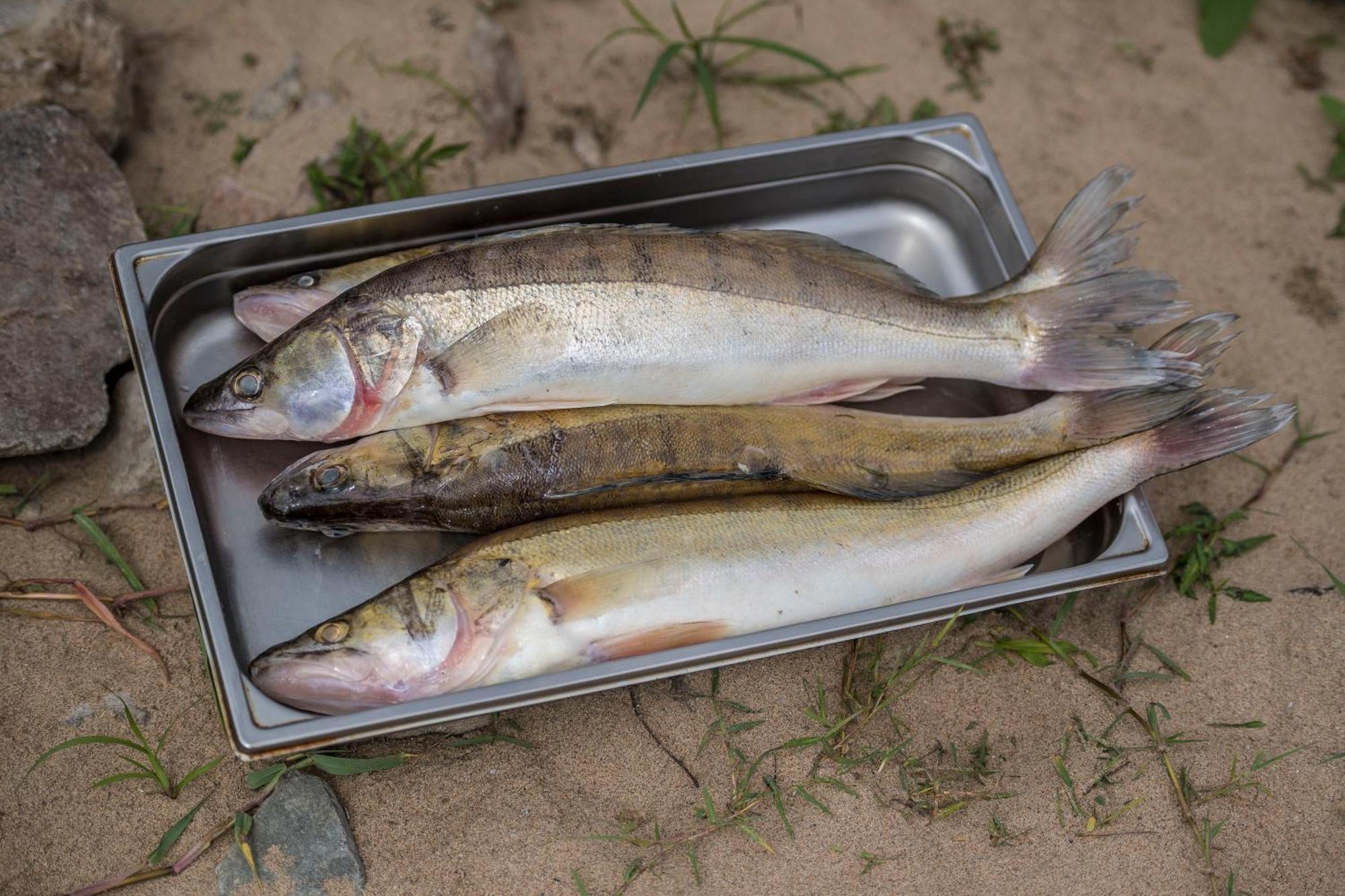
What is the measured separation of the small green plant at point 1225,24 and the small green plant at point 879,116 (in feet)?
4.68

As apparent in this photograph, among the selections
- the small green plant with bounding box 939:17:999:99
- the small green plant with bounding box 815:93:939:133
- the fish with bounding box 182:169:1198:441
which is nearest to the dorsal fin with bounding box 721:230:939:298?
the fish with bounding box 182:169:1198:441

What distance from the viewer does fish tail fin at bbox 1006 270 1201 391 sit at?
339 cm

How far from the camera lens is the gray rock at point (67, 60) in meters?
4.03

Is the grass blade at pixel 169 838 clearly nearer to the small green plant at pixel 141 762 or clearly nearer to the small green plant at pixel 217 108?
the small green plant at pixel 141 762

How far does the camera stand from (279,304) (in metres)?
3.42

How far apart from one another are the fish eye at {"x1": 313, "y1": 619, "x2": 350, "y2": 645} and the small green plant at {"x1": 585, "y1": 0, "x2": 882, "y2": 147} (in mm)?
2651

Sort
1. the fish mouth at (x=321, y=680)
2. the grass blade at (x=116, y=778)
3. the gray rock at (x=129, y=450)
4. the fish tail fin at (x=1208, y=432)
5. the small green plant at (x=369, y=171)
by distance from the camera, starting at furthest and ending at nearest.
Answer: the small green plant at (x=369, y=171) → the gray rock at (x=129, y=450) → the fish tail fin at (x=1208, y=432) → the grass blade at (x=116, y=778) → the fish mouth at (x=321, y=680)

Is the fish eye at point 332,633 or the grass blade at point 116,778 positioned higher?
the fish eye at point 332,633

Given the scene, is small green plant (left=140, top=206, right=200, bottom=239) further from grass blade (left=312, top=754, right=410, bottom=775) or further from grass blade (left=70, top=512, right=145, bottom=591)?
grass blade (left=312, top=754, right=410, bottom=775)

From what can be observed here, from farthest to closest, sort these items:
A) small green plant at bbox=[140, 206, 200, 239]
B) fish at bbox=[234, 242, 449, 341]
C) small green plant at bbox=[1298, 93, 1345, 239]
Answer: small green plant at bbox=[1298, 93, 1345, 239] → small green plant at bbox=[140, 206, 200, 239] → fish at bbox=[234, 242, 449, 341]

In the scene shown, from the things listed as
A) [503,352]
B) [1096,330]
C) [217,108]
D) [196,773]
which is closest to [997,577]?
[1096,330]

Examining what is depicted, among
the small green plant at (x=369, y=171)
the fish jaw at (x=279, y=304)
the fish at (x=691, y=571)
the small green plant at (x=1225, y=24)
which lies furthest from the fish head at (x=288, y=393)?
the small green plant at (x=1225, y=24)

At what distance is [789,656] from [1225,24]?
3846 millimetres

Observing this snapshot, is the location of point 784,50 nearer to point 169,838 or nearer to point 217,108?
point 217,108
